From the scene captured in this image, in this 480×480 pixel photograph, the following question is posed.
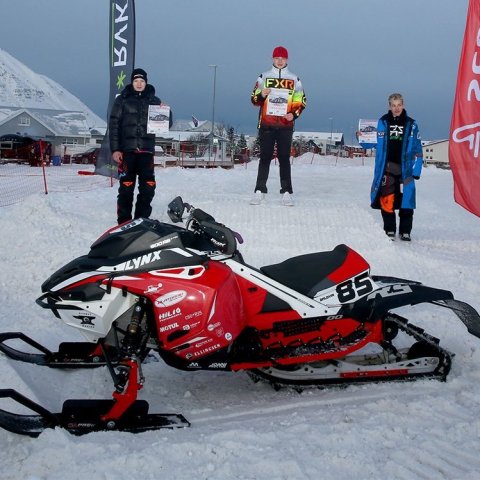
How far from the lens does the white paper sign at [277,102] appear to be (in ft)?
26.7

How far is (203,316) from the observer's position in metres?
3.15

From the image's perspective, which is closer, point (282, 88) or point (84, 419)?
point (84, 419)

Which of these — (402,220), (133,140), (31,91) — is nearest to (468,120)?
(402,220)

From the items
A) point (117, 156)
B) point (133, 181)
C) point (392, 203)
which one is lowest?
point (392, 203)

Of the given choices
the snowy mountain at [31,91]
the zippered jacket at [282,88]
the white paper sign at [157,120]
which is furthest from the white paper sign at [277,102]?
the snowy mountain at [31,91]

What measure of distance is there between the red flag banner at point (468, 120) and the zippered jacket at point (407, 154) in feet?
9.86

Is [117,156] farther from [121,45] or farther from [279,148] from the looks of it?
[121,45]

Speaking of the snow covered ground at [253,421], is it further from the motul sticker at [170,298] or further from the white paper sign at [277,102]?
the white paper sign at [277,102]

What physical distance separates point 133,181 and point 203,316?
4.73 meters

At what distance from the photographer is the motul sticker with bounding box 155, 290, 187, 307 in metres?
→ 3.13

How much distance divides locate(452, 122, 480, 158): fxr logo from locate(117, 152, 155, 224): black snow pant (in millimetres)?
4043

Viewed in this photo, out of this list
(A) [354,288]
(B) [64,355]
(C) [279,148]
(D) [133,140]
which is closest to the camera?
(A) [354,288]

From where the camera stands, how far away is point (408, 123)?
7887mm

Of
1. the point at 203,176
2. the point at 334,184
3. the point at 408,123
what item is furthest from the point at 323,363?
the point at 334,184
